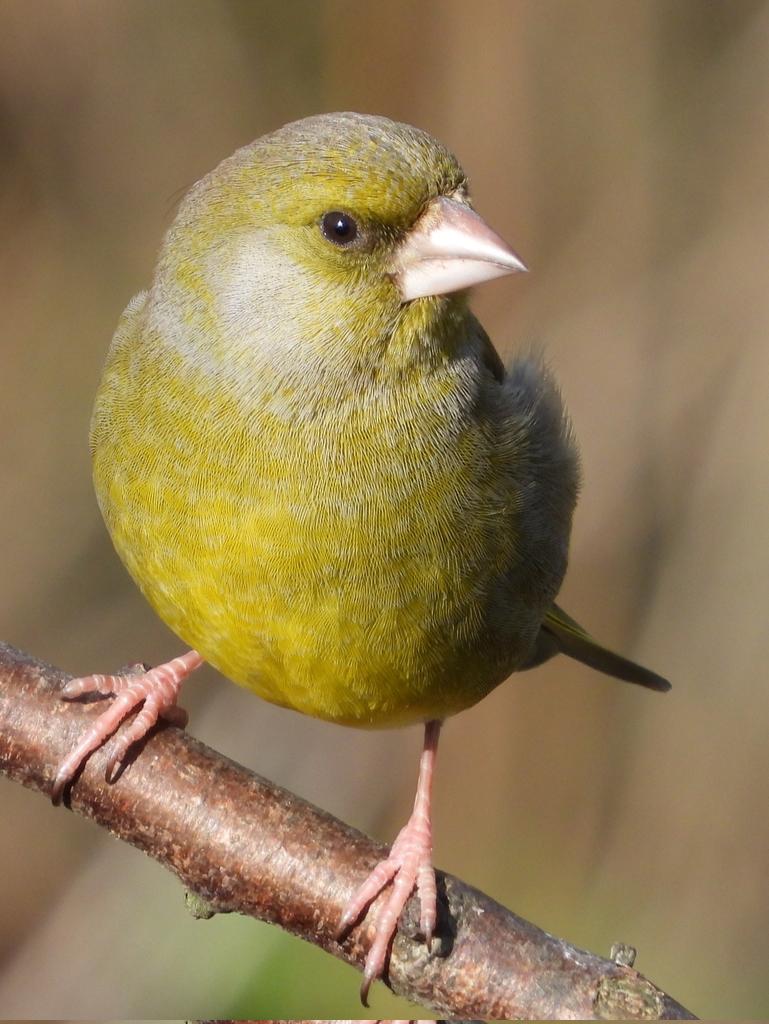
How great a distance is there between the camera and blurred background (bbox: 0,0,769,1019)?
4.94m

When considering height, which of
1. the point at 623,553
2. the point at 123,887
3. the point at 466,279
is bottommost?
the point at 123,887

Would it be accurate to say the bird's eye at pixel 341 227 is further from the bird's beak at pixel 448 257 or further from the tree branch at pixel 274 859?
the tree branch at pixel 274 859

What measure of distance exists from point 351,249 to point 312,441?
35 cm

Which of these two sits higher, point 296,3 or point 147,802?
point 296,3

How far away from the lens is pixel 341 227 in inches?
96.2

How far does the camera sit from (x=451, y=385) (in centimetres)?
261

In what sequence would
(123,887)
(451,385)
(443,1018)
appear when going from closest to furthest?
(443,1018), (451,385), (123,887)

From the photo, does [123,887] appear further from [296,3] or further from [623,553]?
[296,3]

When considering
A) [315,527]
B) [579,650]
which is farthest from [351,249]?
[579,650]

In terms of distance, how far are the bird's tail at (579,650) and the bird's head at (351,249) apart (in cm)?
119

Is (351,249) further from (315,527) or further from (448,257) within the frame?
(315,527)

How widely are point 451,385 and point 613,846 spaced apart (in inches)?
120

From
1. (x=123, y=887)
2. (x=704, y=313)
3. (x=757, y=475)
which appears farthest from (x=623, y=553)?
(x=123, y=887)

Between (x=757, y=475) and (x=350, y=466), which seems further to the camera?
(x=757, y=475)
